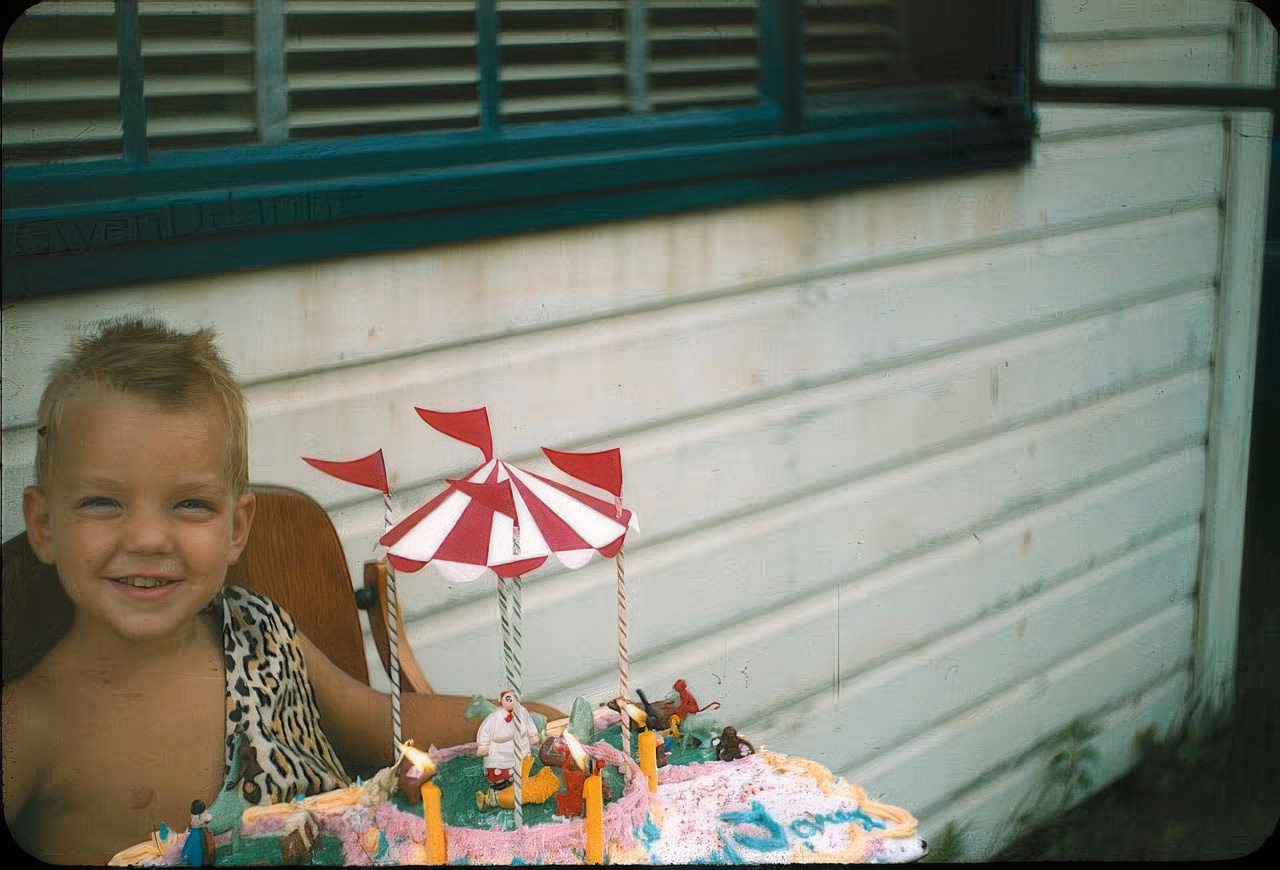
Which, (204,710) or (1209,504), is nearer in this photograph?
(204,710)

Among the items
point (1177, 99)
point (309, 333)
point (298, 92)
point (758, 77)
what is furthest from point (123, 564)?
point (1177, 99)

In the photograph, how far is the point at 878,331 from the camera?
2307 mm

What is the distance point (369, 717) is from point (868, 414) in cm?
108

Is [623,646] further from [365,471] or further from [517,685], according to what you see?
[365,471]

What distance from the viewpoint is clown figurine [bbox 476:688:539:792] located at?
4.92 ft

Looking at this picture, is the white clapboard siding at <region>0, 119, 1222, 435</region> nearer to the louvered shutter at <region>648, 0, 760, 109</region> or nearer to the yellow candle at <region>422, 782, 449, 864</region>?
the louvered shutter at <region>648, 0, 760, 109</region>

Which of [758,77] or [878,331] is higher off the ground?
[758,77]

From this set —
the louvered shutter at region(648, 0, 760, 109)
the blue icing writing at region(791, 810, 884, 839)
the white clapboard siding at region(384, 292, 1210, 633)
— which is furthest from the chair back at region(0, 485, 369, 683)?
the louvered shutter at region(648, 0, 760, 109)

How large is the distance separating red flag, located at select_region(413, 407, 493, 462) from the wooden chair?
0.20 m

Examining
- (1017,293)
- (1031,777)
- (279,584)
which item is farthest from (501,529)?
(1031,777)

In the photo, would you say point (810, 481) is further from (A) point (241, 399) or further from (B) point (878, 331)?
(A) point (241, 399)

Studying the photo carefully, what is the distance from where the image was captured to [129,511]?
56.4 inches

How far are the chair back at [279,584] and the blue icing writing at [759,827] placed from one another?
0.52 m

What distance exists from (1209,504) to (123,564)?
7.66 ft
